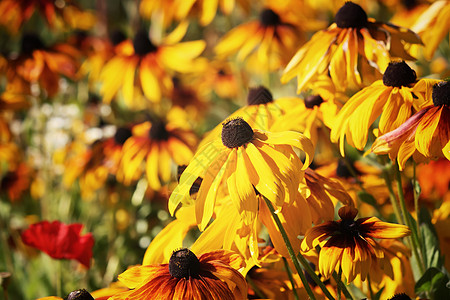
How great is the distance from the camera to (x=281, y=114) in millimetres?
845

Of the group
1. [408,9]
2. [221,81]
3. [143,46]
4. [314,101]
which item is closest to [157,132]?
[143,46]

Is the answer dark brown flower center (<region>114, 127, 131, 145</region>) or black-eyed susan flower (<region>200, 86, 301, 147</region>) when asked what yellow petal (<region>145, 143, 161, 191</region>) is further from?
black-eyed susan flower (<region>200, 86, 301, 147</region>)

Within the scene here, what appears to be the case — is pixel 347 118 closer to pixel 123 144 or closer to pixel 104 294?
pixel 104 294

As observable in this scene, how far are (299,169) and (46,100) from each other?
1.21 meters

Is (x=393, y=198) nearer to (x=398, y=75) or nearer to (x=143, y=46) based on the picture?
(x=398, y=75)

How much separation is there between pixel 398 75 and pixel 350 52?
15 centimetres

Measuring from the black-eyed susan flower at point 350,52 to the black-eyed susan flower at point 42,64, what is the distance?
0.93m

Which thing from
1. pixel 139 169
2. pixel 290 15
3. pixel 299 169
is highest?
pixel 290 15

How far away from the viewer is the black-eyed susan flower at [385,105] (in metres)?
0.64

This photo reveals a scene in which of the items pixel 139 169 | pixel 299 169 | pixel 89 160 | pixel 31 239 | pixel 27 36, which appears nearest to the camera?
pixel 299 169

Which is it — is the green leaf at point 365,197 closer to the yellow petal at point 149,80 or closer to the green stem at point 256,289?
the green stem at point 256,289

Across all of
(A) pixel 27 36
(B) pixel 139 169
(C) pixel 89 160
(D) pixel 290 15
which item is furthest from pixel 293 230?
(A) pixel 27 36

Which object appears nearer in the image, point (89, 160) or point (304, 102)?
point (304, 102)

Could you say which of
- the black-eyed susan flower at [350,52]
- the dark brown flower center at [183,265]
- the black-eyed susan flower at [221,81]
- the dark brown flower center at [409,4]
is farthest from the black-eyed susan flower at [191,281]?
the black-eyed susan flower at [221,81]
